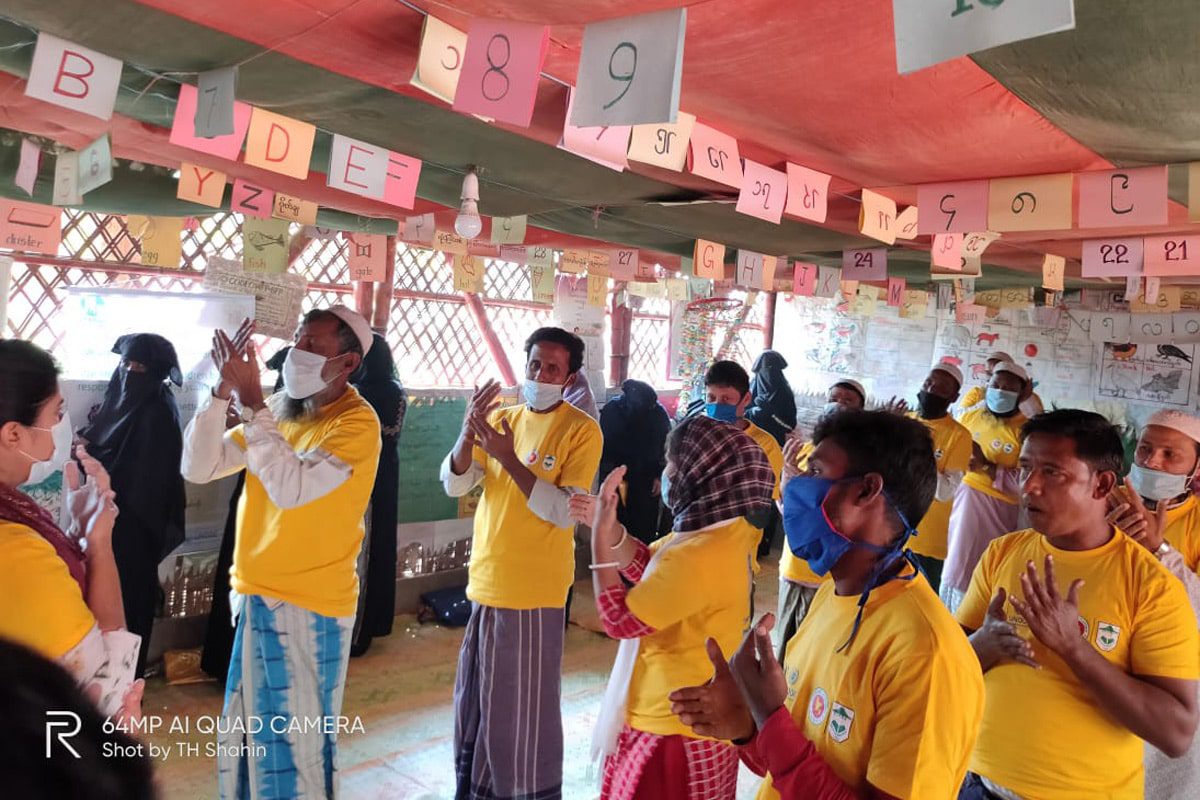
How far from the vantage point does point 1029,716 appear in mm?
1522

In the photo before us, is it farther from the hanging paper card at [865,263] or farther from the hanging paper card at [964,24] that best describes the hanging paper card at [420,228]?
the hanging paper card at [964,24]

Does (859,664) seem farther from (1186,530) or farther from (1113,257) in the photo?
(1113,257)

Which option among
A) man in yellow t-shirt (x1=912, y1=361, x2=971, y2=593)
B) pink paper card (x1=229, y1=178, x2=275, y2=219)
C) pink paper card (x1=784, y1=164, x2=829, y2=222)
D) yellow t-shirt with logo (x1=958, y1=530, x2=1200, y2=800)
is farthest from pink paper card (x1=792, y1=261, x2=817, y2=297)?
yellow t-shirt with logo (x1=958, y1=530, x2=1200, y2=800)

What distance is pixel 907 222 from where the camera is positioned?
10.9ft

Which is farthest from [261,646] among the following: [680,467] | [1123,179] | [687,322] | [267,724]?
[687,322]

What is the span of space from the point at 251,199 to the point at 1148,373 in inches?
274

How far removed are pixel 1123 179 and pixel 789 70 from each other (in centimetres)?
144

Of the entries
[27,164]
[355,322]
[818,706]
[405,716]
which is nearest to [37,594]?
[818,706]

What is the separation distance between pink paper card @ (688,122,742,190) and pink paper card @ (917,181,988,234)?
85cm

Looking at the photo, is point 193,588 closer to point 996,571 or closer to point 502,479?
point 502,479

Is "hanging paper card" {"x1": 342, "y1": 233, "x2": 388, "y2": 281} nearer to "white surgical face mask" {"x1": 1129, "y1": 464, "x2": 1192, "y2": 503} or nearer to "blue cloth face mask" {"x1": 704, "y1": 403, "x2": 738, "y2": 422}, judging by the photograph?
"blue cloth face mask" {"x1": 704, "y1": 403, "x2": 738, "y2": 422}

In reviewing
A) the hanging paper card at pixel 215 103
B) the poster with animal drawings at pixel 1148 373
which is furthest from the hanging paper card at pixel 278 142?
the poster with animal drawings at pixel 1148 373

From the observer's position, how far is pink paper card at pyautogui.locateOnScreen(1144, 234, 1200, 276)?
3.78m

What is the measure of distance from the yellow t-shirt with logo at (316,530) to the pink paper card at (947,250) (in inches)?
101
